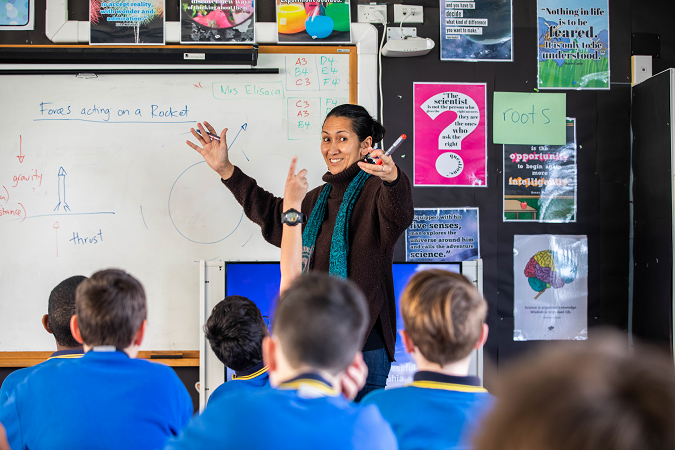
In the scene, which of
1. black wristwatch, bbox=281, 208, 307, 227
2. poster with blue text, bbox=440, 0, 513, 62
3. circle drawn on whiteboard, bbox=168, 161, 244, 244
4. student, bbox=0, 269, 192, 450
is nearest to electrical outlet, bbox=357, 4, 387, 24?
poster with blue text, bbox=440, 0, 513, 62

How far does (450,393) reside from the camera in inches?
32.8

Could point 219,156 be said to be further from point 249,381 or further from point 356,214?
point 249,381

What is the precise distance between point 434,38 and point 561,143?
832 mm

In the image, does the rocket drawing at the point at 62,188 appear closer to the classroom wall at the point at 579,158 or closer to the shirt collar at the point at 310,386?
the classroom wall at the point at 579,158

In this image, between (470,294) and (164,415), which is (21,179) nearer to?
(164,415)

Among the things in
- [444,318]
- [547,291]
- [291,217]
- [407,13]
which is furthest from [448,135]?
[444,318]

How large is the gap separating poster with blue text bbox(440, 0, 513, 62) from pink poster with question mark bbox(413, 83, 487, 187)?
0.18 meters

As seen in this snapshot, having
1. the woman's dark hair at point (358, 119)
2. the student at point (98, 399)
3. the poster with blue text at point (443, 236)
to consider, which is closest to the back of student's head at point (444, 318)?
the student at point (98, 399)

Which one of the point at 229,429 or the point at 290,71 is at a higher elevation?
the point at 290,71

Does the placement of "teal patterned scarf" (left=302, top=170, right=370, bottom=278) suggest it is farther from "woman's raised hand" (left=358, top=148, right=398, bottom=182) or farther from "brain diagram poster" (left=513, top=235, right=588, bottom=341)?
"brain diagram poster" (left=513, top=235, right=588, bottom=341)

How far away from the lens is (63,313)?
4.00 feet

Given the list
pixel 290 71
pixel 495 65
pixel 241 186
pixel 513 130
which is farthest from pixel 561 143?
pixel 241 186

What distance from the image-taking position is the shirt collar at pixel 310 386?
665mm

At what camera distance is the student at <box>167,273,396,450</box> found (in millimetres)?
600
